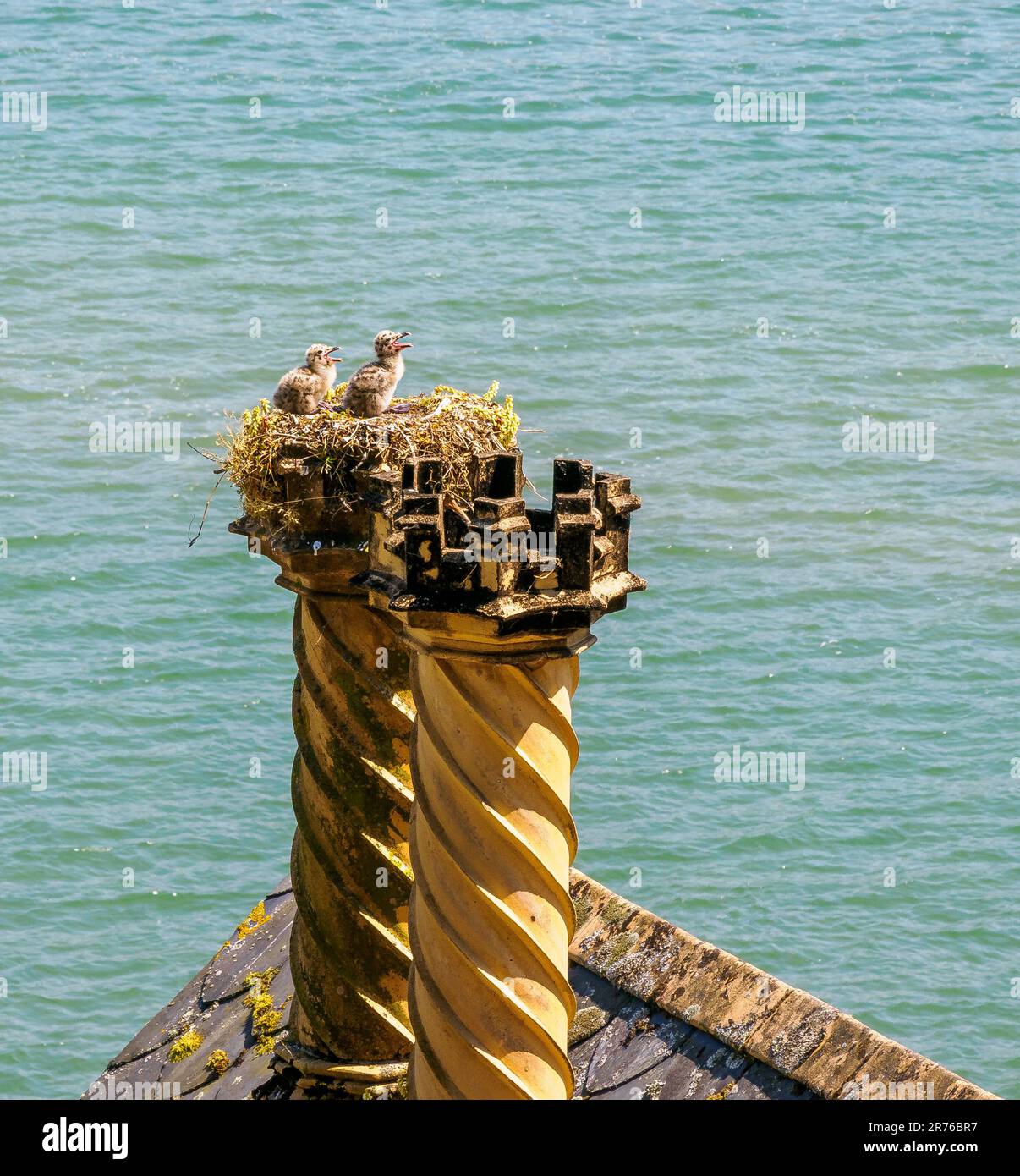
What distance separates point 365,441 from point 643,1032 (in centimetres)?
384

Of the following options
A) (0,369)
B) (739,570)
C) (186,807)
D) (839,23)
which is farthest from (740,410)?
(839,23)

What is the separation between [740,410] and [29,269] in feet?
62.8

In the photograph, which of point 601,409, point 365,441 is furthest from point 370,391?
point 601,409

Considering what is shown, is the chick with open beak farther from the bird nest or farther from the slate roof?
the slate roof

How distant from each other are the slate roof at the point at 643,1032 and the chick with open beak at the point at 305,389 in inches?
Result: 140

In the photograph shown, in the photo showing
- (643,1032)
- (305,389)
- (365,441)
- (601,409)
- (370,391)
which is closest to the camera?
(365,441)

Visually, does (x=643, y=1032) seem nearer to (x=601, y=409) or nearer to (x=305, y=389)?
(x=305, y=389)

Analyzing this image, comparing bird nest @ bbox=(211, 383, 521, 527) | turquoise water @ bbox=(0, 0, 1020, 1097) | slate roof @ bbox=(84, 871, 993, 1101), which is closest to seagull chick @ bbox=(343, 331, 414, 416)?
bird nest @ bbox=(211, 383, 521, 527)

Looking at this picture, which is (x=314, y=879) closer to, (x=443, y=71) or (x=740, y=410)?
(x=740, y=410)

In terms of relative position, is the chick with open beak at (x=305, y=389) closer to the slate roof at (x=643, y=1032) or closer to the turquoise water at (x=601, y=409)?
the slate roof at (x=643, y=1032)

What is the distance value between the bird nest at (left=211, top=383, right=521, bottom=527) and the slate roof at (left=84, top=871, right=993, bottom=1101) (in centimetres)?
321

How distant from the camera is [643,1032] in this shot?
1363 cm

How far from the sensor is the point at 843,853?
34344mm

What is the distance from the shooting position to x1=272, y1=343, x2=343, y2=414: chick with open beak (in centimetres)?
1266
